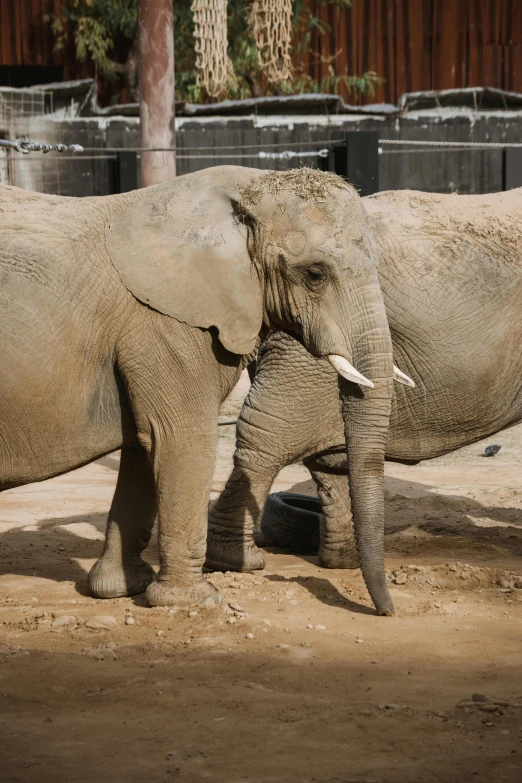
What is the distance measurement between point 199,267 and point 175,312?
0.21 m

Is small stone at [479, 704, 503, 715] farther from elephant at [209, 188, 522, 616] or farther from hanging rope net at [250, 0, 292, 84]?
hanging rope net at [250, 0, 292, 84]

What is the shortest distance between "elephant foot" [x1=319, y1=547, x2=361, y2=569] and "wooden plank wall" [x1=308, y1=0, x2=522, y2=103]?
430 inches

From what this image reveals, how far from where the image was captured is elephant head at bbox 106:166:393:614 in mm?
4926

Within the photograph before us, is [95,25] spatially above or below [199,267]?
above

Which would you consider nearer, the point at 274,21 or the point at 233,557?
the point at 233,557

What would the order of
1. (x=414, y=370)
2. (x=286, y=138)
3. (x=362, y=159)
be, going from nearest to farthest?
1. (x=414, y=370)
2. (x=362, y=159)
3. (x=286, y=138)

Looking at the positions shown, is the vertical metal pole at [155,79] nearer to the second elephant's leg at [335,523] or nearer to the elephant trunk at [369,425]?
the second elephant's leg at [335,523]

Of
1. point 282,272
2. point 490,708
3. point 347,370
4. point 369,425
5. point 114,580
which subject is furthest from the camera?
point 114,580

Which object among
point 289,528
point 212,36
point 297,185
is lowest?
point 289,528

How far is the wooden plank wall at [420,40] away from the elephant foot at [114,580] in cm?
1164

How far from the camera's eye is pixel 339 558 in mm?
6484

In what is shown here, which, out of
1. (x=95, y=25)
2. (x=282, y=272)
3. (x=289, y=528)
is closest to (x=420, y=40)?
(x=95, y=25)

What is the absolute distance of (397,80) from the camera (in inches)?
642

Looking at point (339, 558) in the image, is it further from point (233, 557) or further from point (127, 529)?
point (127, 529)
